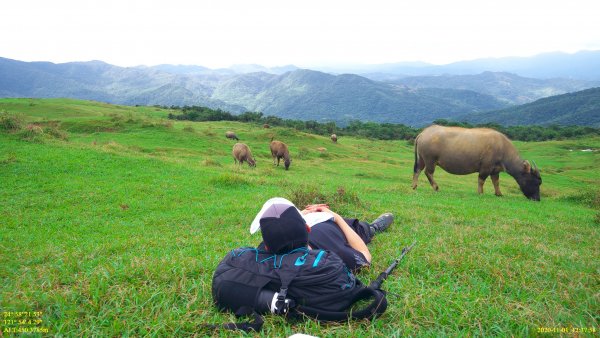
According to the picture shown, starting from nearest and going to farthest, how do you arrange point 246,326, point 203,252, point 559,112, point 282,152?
point 246,326, point 203,252, point 282,152, point 559,112

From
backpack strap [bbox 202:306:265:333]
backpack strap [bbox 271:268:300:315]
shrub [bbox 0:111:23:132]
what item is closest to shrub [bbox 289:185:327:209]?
backpack strap [bbox 271:268:300:315]

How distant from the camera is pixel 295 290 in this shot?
A: 3428 mm

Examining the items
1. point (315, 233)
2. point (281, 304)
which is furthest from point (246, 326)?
point (315, 233)

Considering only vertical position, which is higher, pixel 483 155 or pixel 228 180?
pixel 483 155

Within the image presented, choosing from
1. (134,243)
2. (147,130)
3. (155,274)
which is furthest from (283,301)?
(147,130)

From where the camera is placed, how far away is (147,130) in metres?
30.5

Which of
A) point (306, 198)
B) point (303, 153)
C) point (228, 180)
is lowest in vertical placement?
point (303, 153)

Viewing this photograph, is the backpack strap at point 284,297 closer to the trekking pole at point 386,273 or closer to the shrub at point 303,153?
the trekking pole at point 386,273

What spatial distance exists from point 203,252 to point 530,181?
14.2 meters

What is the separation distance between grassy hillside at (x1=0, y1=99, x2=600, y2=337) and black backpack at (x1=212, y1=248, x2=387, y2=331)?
117mm

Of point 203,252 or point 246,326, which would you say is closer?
point 246,326

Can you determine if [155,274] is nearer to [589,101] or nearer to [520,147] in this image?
[520,147]

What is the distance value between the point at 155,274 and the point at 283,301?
1836 millimetres

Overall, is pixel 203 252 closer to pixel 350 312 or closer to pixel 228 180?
pixel 350 312
